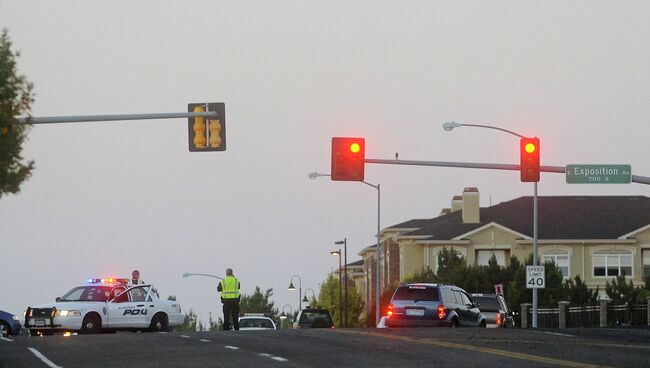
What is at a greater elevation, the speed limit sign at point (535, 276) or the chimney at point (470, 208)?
the chimney at point (470, 208)

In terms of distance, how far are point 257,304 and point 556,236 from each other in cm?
6858

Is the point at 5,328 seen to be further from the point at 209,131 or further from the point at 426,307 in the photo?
the point at 426,307

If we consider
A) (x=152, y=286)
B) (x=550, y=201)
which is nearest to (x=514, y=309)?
(x=550, y=201)

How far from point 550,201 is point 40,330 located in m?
56.1

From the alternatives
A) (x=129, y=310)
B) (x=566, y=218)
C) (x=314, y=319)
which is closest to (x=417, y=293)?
(x=129, y=310)

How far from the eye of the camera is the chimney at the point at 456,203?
9675cm

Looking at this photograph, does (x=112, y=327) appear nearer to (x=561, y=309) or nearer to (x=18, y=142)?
(x=18, y=142)

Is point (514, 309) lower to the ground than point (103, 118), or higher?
lower

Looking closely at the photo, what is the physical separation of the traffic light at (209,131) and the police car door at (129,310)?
791 cm

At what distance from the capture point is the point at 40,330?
3731cm

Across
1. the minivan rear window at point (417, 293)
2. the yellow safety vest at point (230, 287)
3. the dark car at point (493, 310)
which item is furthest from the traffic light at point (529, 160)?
the dark car at point (493, 310)

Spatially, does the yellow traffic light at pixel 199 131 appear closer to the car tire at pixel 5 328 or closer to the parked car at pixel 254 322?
the car tire at pixel 5 328

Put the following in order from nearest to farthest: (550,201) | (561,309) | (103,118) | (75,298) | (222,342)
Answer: (222,342)
(103,118)
(75,298)
(561,309)
(550,201)

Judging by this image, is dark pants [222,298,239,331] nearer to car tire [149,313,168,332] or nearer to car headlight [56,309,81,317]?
car tire [149,313,168,332]
